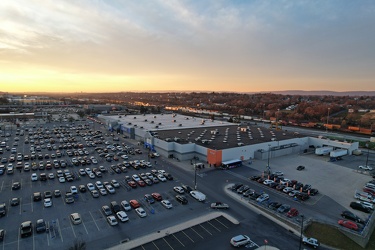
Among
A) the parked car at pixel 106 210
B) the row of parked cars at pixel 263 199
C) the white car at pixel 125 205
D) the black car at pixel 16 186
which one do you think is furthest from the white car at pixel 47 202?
the row of parked cars at pixel 263 199

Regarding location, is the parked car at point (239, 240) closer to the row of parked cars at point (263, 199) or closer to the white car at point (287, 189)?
the row of parked cars at point (263, 199)

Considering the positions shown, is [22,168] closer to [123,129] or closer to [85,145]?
[85,145]

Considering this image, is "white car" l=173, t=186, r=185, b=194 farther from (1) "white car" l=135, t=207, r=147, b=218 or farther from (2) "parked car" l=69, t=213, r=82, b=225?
(2) "parked car" l=69, t=213, r=82, b=225

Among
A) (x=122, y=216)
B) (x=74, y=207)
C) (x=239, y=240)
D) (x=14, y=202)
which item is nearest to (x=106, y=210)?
(x=122, y=216)

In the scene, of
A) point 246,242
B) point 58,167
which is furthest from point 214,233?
point 58,167

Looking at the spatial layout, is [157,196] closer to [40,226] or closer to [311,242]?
[40,226]
